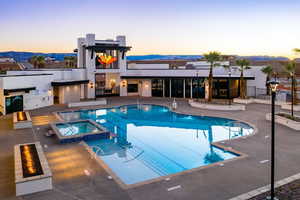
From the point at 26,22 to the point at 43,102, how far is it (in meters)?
18.5

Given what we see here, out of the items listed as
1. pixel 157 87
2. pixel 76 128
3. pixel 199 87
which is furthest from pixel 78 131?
pixel 199 87

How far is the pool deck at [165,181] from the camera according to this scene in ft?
25.8

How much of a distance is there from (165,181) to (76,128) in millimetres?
10739

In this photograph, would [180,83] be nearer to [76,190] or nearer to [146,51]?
[76,190]

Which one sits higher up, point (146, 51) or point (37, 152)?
point (146, 51)

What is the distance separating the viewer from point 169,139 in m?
15.9

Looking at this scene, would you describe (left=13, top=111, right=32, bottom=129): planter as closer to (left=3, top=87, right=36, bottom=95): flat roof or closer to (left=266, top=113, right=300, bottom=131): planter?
(left=3, top=87, right=36, bottom=95): flat roof

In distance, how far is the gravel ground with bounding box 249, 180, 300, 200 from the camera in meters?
7.47

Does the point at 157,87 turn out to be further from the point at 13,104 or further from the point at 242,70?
the point at 13,104

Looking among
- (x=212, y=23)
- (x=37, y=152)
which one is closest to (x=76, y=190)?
(x=37, y=152)

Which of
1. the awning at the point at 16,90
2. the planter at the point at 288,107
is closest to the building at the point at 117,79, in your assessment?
the awning at the point at 16,90

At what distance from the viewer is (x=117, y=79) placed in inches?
1388

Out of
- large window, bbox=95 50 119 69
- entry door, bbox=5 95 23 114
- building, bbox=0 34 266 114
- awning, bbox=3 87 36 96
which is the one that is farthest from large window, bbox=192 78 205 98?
entry door, bbox=5 95 23 114

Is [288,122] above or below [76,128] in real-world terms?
above
